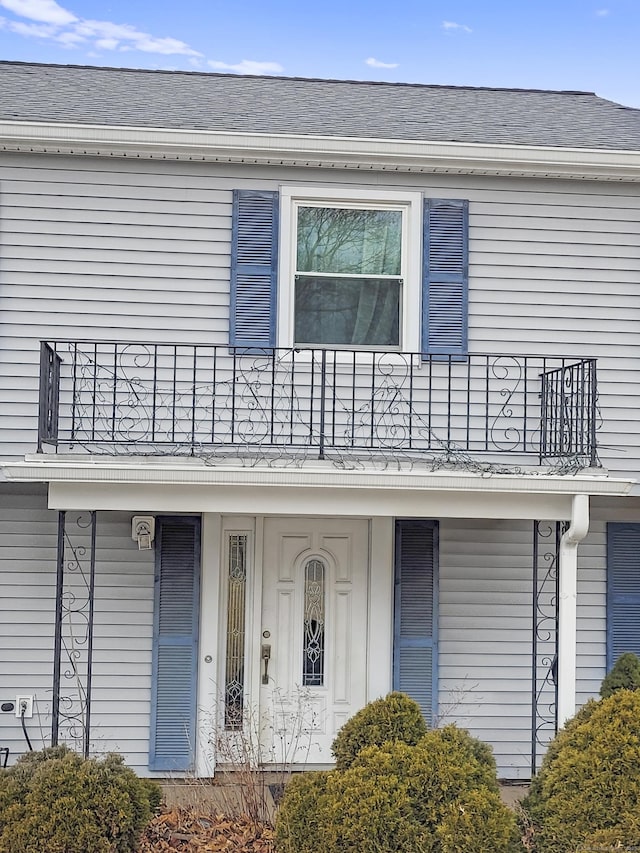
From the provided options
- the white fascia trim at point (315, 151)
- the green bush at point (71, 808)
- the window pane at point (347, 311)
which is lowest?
the green bush at point (71, 808)

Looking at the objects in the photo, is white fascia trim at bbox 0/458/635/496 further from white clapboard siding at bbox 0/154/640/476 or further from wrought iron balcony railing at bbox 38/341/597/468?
white clapboard siding at bbox 0/154/640/476

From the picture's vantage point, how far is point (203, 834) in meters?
6.28

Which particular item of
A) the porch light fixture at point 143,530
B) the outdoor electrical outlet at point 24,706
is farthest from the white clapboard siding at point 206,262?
the outdoor electrical outlet at point 24,706

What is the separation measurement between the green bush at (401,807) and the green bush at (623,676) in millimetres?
2198

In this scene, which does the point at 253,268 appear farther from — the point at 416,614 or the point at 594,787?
the point at 594,787

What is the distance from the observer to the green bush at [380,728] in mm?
5930

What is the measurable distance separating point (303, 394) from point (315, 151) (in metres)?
1.92

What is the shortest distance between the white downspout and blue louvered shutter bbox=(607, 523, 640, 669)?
156cm

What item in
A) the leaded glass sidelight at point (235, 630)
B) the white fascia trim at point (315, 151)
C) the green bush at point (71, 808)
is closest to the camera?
the green bush at point (71, 808)

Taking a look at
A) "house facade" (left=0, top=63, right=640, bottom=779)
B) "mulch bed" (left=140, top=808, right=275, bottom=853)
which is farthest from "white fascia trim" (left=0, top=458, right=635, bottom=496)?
"mulch bed" (left=140, top=808, right=275, bottom=853)

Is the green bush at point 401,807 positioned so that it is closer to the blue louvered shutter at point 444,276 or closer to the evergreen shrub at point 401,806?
the evergreen shrub at point 401,806

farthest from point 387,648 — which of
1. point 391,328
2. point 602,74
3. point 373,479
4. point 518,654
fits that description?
point 602,74

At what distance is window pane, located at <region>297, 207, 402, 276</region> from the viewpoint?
26.0 ft

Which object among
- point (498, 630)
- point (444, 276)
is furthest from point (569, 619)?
point (444, 276)
